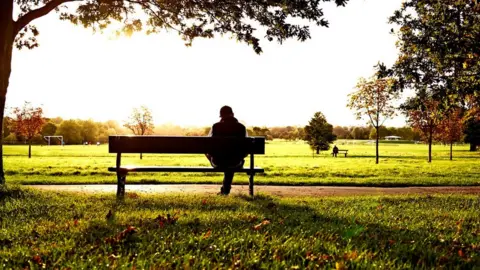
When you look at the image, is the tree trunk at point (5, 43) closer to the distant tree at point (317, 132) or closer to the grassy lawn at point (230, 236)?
the grassy lawn at point (230, 236)

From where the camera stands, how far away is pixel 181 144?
8.42 meters

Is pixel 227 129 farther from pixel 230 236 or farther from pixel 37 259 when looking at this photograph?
pixel 37 259

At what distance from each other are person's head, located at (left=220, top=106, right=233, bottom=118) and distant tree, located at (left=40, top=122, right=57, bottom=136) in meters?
107

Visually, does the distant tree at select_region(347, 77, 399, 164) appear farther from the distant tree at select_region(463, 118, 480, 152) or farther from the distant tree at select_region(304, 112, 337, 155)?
the distant tree at select_region(463, 118, 480, 152)

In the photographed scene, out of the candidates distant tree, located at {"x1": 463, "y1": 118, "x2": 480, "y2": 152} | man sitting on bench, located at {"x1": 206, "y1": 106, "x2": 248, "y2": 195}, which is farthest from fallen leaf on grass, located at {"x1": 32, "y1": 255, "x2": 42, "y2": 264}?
distant tree, located at {"x1": 463, "y1": 118, "x2": 480, "y2": 152}

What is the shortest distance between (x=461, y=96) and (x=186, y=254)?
10879 mm

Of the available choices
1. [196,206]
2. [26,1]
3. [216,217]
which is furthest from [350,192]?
[26,1]

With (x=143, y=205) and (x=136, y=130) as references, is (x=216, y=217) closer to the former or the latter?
(x=143, y=205)

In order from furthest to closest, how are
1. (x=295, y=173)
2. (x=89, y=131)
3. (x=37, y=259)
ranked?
(x=89, y=131) < (x=295, y=173) < (x=37, y=259)

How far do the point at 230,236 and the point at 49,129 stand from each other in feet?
370

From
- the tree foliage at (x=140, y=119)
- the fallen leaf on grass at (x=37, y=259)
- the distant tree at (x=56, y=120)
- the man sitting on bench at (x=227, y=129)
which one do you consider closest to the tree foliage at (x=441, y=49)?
the man sitting on bench at (x=227, y=129)

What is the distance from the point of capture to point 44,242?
434 cm

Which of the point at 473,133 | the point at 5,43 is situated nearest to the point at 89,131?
the point at 473,133

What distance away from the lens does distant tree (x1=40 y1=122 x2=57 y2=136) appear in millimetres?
106875
